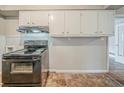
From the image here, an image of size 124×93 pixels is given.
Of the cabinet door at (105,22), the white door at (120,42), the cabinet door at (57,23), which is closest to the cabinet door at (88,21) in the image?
the cabinet door at (105,22)

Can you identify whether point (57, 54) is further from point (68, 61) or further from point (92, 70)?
point (92, 70)

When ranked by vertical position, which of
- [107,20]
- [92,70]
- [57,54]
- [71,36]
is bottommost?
[92,70]

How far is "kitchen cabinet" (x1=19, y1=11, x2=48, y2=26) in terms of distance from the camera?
5684mm

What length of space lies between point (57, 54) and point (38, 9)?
1.43 meters

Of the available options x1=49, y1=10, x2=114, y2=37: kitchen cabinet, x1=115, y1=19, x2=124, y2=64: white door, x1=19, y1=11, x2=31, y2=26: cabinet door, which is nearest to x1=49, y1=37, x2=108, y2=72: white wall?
x1=49, y1=10, x2=114, y2=37: kitchen cabinet

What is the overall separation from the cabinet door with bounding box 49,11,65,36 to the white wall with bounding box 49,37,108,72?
0.38 meters

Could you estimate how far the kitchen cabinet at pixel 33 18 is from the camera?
18.6ft

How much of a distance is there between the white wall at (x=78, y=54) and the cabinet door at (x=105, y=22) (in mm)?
389

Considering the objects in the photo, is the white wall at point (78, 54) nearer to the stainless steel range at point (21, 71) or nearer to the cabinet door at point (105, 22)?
the cabinet door at point (105, 22)

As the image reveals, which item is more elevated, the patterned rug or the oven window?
the oven window

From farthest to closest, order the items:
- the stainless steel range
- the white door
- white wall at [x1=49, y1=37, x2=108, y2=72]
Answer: the white door, white wall at [x1=49, y1=37, x2=108, y2=72], the stainless steel range

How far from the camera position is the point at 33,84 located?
3312 mm

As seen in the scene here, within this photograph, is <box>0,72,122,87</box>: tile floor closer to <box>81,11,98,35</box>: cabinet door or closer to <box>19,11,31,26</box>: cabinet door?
<box>81,11,98,35</box>: cabinet door
